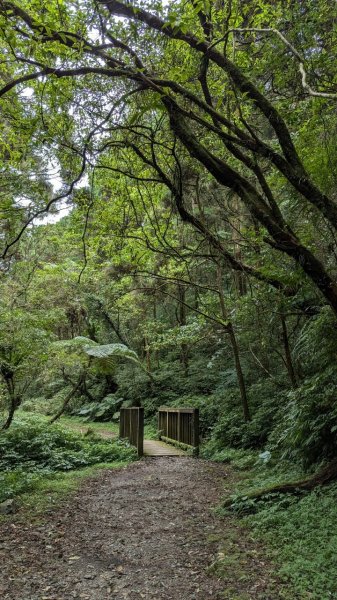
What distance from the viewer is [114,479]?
7.36m

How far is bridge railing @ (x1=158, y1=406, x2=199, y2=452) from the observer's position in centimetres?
984

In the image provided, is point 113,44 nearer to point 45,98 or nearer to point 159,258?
point 45,98

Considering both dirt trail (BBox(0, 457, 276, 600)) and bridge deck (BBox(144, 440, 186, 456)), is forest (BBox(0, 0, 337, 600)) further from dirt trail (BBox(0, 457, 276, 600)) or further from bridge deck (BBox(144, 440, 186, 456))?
bridge deck (BBox(144, 440, 186, 456))

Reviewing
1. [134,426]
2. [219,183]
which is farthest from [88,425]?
[219,183]

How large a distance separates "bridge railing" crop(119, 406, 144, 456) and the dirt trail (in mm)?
2777

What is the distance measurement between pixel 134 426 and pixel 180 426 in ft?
4.07

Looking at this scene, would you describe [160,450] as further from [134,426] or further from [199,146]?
[199,146]

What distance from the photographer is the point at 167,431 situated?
39.5ft

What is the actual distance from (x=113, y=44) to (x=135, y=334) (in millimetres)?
15985

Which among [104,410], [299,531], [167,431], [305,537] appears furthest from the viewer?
[104,410]

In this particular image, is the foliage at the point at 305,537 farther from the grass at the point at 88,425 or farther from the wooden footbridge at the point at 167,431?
the grass at the point at 88,425

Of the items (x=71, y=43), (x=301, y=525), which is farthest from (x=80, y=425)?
(x=71, y=43)

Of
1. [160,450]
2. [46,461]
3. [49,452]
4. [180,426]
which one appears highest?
[180,426]

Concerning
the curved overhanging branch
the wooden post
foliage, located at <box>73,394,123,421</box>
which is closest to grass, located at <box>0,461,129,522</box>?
the wooden post
